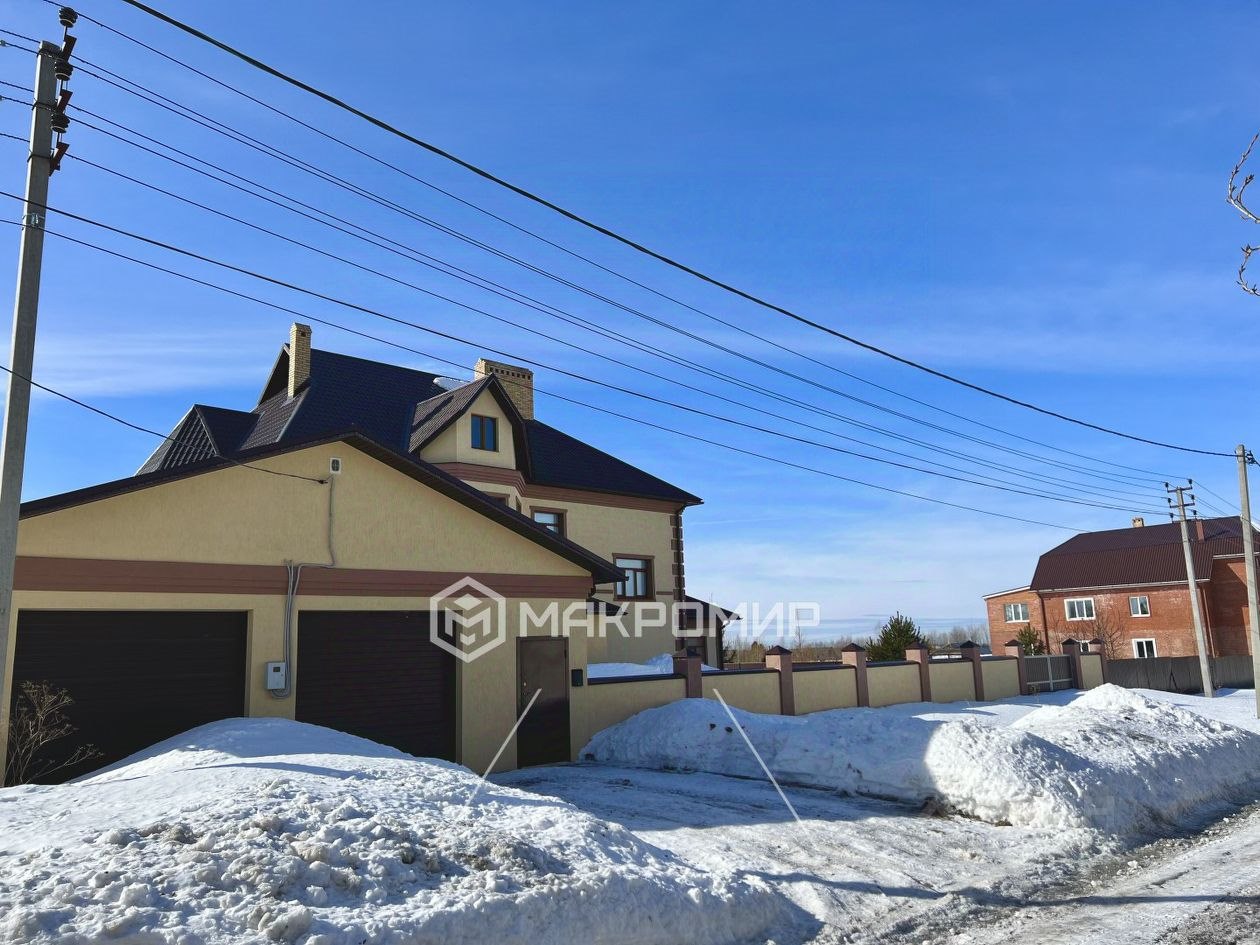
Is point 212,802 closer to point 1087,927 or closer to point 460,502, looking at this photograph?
point 1087,927

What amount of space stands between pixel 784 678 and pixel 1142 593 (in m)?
40.8

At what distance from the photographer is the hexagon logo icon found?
605 inches

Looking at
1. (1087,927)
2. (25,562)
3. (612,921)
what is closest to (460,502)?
(25,562)

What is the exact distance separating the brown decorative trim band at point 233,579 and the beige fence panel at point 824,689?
8.12 m

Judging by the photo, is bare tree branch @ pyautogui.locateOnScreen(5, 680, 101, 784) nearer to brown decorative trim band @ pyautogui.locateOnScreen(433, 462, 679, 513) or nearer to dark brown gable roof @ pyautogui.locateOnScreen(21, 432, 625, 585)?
dark brown gable roof @ pyautogui.locateOnScreen(21, 432, 625, 585)

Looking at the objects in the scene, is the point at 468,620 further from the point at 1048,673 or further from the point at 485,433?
the point at 1048,673

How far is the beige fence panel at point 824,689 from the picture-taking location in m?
21.8

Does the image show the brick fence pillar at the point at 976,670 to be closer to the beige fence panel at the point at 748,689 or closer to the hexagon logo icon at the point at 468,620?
the beige fence panel at the point at 748,689

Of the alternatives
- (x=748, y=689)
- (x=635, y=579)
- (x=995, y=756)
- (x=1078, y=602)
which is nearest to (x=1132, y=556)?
(x=1078, y=602)

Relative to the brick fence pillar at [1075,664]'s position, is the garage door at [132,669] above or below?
above

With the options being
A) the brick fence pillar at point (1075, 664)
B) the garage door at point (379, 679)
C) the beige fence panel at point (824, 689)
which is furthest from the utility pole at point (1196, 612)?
the garage door at point (379, 679)

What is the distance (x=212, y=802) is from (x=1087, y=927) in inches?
292

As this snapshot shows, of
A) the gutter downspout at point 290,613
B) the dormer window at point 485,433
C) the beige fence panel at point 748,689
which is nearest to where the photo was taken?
the gutter downspout at point 290,613

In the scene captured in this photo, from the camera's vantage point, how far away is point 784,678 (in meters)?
21.1
